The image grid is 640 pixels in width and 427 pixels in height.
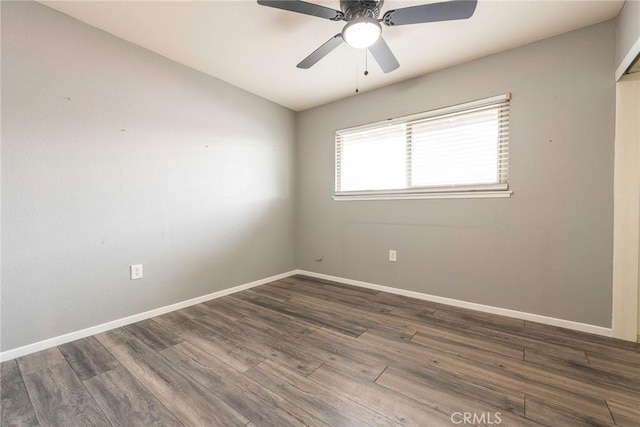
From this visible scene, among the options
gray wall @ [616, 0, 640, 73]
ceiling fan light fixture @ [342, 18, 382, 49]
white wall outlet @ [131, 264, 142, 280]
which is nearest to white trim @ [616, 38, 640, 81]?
gray wall @ [616, 0, 640, 73]

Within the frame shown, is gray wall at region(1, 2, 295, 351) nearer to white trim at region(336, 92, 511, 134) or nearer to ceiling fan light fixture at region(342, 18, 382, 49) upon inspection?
white trim at region(336, 92, 511, 134)

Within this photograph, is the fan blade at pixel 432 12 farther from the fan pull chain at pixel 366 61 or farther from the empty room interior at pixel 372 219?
the fan pull chain at pixel 366 61

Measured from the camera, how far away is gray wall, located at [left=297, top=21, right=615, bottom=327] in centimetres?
187

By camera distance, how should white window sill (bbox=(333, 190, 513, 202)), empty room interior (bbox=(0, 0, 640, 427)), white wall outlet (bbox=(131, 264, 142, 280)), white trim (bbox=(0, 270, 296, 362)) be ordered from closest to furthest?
empty room interior (bbox=(0, 0, 640, 427))
white trim (bbox=(0, 270, 296, 362))
white wall outlet (bbox=(131, 264, 142, 280))
white window sill (bbox=(333, 190, 513, 202))

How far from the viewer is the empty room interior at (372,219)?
4.40ft

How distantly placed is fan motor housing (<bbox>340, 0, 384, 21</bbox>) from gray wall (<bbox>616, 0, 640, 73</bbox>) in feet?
4.92

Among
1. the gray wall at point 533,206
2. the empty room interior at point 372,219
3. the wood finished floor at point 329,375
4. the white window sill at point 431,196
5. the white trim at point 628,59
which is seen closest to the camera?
the wood finished floor at point 329,375

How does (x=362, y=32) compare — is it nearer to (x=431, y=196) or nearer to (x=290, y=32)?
(x=290, y=32)

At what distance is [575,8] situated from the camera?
170 cm

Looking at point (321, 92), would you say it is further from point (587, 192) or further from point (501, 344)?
point (501, 344)

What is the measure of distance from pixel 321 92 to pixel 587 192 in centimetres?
266

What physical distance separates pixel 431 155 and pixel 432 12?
1.37 m

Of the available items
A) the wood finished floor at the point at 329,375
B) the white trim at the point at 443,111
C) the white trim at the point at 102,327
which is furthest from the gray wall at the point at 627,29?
the white trim at the point at 102,327

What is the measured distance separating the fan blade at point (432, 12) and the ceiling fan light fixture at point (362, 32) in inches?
3.5
